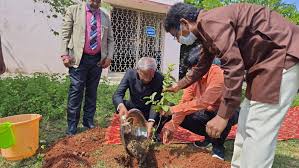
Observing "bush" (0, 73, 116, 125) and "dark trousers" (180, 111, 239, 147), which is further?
"bush" (0, 73, 116, 125)

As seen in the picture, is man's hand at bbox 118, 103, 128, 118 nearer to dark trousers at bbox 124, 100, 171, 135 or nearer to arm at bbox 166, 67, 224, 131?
dark trousers at bbox 124, 100, 171, 135

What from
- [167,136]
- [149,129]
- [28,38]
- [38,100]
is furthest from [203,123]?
[28,38]

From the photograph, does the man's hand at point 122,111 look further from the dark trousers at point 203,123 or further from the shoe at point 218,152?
the shoe at point 218,152

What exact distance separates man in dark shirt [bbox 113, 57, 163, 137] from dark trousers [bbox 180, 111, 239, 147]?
390 millimetres

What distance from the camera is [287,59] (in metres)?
2.26

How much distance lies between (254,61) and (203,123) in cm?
177

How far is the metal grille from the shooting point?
10914 mm

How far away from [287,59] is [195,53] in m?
1.41

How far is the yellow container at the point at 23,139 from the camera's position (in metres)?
3.57

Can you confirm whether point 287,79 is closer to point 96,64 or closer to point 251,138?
point 251,138

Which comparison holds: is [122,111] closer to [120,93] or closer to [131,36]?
[120,93]

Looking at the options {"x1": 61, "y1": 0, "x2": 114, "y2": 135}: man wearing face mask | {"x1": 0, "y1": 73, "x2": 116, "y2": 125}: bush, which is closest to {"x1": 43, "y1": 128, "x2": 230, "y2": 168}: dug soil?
{"x1": 61, "y1": 0, "x2": 114, "y2": 135}: man wearing face mask

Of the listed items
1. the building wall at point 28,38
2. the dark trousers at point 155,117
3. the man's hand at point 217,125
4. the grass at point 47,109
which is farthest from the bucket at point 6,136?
the building wall at point 28,38

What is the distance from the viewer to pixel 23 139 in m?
3.64
